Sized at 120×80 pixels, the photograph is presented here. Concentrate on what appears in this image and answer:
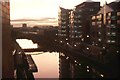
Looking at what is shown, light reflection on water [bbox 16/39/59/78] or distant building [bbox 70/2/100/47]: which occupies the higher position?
distant building [bbox 70/2/100/47]

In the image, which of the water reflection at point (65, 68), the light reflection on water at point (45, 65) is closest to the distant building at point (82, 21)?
the light reflection on water at point (45, 65)

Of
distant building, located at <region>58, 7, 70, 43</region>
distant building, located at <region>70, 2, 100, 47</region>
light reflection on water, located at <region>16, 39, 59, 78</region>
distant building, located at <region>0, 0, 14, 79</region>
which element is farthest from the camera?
distant building, located at <region>58, 7, 70, 43</region>

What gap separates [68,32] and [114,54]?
47.7 feet

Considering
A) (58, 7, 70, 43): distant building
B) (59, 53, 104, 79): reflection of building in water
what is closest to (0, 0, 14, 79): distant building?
Result: (59, 53, 104, 79): reflection of building in water

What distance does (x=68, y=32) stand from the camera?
3041cm

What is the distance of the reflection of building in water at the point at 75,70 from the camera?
14823 mm

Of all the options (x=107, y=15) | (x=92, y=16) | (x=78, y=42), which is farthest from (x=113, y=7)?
(x=78, y=42)

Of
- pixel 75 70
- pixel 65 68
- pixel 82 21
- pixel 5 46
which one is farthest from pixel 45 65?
pixel 5 46

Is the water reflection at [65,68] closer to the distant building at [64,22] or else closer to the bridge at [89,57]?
the bridge at [89,57]

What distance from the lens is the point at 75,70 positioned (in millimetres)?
17766

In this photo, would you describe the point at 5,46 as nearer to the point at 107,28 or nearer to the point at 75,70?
the point at 75,70

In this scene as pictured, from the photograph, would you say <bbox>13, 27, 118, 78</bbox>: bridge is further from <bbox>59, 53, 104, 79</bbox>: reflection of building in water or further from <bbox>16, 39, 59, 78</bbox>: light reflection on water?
<bbox>16, 39, 59, 78</bbox>: light reflection on water

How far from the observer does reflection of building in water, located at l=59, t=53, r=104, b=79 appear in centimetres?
1482

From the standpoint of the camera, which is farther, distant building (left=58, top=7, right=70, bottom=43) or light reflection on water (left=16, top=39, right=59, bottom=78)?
distant building (left=58, top=7, right=70, bottom=43)
